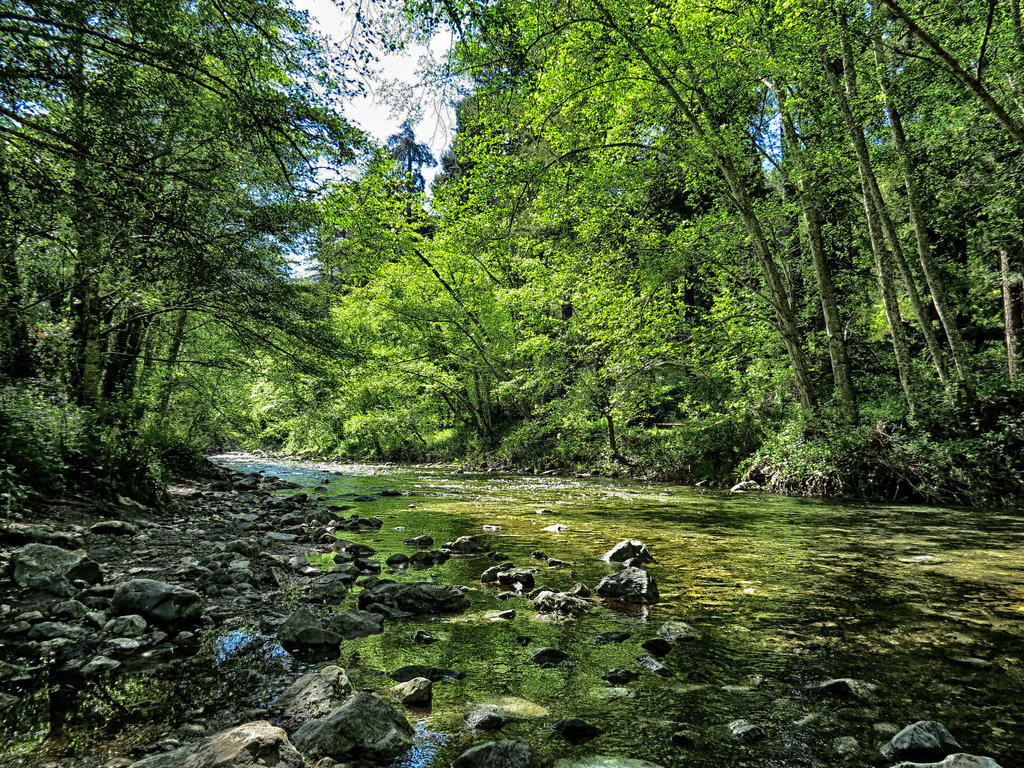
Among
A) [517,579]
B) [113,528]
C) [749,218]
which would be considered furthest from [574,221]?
[113,528]

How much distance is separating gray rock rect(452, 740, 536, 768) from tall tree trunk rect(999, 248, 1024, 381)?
17838 millimetres

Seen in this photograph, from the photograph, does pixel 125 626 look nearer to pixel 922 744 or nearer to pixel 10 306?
pixel 922 744

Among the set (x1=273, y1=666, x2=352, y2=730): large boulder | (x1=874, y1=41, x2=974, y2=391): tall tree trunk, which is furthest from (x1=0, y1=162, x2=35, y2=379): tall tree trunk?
(x1=874, y1=41, x2=974, y2=391): tall tree trunk

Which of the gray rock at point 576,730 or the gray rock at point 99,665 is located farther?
the gray rock at point 99,665

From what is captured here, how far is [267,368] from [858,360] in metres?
16.5

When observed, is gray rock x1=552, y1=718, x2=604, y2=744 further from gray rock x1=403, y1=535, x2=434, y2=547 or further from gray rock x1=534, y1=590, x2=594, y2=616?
gray rock x1=403, y1=535, x2=434, y2=547

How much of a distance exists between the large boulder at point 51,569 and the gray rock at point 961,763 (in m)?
5.63

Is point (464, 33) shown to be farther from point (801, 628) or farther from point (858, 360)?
point (858, 360)

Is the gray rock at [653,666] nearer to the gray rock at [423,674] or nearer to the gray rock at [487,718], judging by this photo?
the gray rock at [487,718]

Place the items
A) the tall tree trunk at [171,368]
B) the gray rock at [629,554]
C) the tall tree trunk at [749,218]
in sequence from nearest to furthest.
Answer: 1. the gray rock at [629,554]
2. the tall tree trunk at [749,218]
3. the tall tree trunk at [171,368]

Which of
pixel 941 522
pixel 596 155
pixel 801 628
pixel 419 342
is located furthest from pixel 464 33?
pixel 419 342

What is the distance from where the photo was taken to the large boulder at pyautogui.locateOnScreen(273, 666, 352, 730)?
2.52m

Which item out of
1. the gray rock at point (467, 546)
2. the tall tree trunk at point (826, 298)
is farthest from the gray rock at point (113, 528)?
the tall tree trunk at point (826, 298)

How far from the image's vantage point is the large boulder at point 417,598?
437cm
